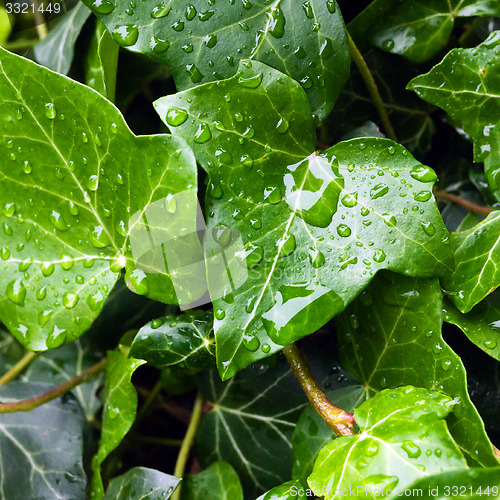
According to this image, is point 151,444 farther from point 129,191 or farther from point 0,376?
point 129,191

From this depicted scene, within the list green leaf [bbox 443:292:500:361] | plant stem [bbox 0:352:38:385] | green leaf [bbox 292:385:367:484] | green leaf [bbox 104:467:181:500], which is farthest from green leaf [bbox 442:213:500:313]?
plant stem [bbox 0:352:38:385]

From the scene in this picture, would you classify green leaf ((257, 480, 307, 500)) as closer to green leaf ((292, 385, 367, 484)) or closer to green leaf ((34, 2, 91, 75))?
green leaf ((292, 385, 367, 484))

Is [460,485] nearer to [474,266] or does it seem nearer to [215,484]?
[474,266]

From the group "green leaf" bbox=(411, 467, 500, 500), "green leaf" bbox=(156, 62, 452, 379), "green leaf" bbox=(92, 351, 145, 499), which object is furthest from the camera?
"green leaf" bbox=(92, 351, 145, 499)

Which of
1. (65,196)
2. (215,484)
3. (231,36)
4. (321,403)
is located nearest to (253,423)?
(215,484)

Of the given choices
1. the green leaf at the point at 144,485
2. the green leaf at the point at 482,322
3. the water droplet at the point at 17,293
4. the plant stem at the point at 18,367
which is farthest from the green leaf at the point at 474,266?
the plant stem at the point at 18,367

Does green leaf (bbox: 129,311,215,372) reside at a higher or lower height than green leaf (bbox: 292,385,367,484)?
higher

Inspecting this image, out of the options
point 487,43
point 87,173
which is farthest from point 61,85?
point 487,43
